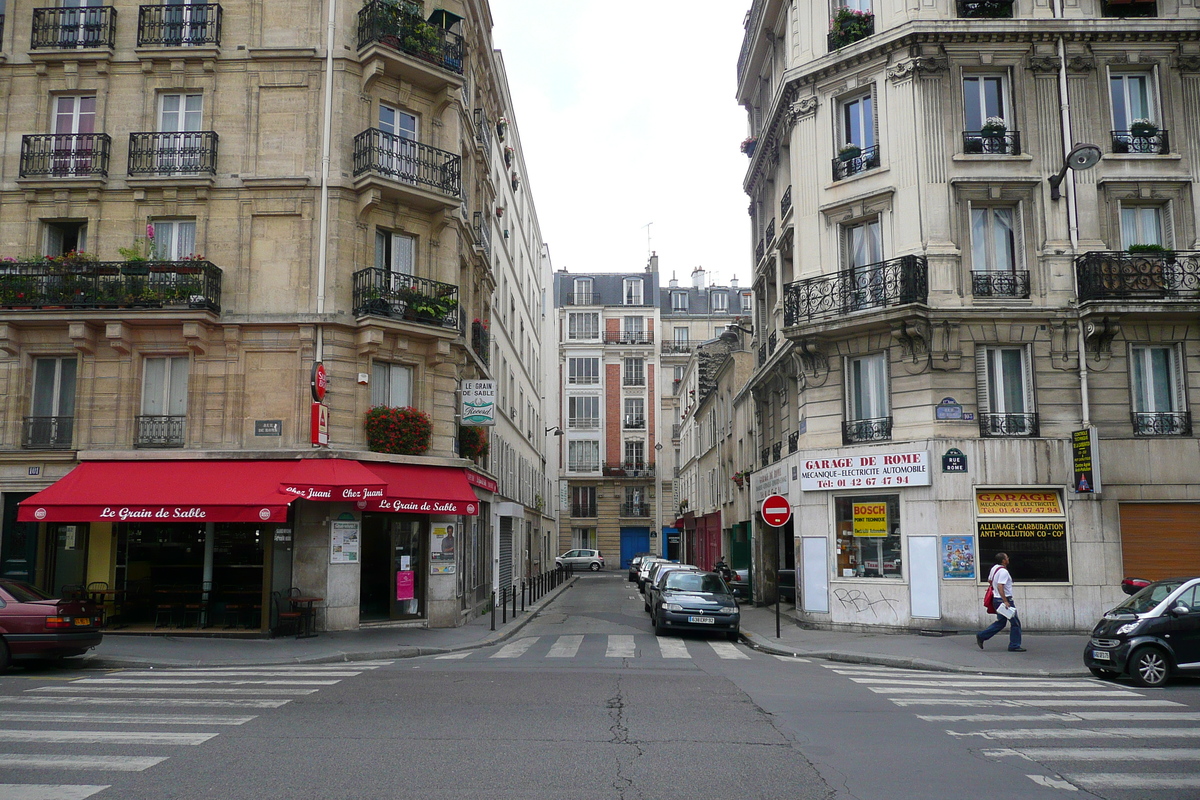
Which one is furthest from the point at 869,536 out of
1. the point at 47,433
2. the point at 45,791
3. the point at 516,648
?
the point at 47,433

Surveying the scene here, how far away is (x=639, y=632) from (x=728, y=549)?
1645 centimetres

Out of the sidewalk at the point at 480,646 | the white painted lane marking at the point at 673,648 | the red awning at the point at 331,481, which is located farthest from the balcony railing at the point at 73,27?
the white painted lane marking at the point at 673,648

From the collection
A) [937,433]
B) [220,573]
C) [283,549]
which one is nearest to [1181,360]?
[937,433]

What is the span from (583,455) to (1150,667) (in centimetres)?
5570

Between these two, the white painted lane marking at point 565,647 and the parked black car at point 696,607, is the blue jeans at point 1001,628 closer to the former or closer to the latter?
the parked black car at point 696,607

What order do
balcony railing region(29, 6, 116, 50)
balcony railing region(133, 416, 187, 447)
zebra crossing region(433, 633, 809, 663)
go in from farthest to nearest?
balcony railing region(29, 6, 116, 50) < balcony railing region(133, 416, 187, 447) < zebra crossing region(433, 633, 809, 663)

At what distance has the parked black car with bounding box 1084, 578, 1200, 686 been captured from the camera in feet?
40.3

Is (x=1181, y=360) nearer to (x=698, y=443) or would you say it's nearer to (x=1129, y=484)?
(x=1129, y=484)

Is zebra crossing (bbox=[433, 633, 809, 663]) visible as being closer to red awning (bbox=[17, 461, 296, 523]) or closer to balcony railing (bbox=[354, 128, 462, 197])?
red awning (bbox=[17, 461, 296, 523])

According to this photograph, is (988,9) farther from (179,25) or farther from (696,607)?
(179,25)

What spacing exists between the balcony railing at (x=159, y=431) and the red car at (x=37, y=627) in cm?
569

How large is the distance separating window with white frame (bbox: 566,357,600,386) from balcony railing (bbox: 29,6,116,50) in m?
49.2

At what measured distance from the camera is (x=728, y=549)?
1426 inches

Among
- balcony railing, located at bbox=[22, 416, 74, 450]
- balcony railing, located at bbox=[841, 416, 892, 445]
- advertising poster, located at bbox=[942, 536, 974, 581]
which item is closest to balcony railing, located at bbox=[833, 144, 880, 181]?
balcony railing, located at bbox=[841, 416, 892, 445]
